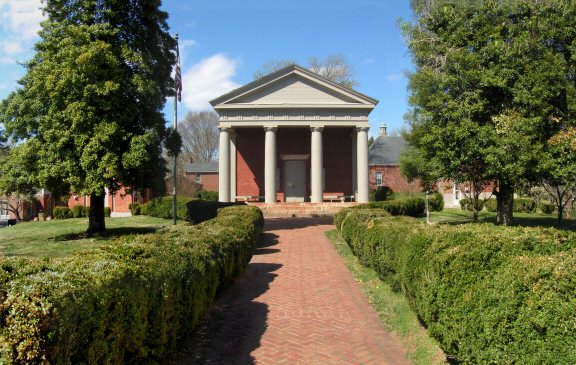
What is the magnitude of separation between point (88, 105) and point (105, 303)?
1352cm

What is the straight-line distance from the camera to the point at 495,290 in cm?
378

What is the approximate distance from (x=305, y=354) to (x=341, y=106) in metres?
23.0

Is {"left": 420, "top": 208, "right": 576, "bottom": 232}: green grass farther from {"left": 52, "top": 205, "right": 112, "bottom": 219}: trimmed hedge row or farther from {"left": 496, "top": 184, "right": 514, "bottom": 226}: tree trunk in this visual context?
{"left": 52, "top": 205, "right": 112, "bottom": 219}: trimmed hedge row

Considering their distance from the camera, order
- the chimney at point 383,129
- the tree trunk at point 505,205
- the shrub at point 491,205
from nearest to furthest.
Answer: the tree trunk at point 505,205, the shrub at point 491,205, the chimney at point 383,129

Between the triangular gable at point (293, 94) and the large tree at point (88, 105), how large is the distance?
10.1 metres

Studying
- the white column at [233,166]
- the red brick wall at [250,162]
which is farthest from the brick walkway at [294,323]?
the red brick wall at [250,162]

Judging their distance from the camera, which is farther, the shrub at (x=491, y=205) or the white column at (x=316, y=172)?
the shrub at (x=491, y=205)

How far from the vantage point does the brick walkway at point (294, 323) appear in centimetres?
528

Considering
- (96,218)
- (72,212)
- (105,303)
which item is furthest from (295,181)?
(105,303)

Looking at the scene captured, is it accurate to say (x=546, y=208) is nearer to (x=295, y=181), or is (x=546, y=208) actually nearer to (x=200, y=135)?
(x=295, y=181)

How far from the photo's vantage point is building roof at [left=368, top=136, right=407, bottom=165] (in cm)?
4756

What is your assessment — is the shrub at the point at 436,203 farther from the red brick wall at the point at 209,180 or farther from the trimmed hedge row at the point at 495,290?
the red brick wall at the point at 209,180

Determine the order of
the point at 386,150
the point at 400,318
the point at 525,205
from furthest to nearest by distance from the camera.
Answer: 1. the point at 386,150
2. the point at 525,205
3. the point at 400,318

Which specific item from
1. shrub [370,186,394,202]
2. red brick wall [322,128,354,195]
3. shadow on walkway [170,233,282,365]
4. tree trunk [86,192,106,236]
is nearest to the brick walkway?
shadow on walkway [170,233,282,365]
